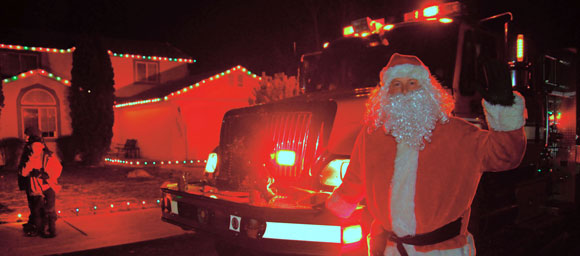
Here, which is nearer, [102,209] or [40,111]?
[102,209]

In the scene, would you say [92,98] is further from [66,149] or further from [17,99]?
[17,99]

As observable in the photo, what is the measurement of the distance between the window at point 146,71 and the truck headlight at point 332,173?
20.9 m

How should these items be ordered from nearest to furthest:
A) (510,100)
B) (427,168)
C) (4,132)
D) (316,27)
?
(510,100)
(427,168)
(4,132)
(316,27)

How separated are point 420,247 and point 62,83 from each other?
19694 millimetres

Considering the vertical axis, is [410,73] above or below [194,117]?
below

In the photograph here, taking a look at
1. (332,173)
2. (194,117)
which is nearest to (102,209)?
(332,173)

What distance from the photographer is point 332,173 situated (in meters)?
3.51

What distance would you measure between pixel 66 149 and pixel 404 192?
60.4 ft

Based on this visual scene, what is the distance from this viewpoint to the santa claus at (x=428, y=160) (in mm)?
2014

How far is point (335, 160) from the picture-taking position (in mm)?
3516

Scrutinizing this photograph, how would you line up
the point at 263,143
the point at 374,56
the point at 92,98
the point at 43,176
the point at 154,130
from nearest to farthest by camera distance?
the point at 263,143
the point at 374,56
the point at 43,176
the point at 92,98
the point at 154,130

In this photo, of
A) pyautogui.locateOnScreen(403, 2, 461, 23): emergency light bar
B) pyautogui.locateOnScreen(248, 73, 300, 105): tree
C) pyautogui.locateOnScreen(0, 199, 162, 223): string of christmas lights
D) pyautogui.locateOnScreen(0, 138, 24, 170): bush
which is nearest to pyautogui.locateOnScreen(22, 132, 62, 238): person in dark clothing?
pyautogui.locateOnScreen(0, 199, 162, 223): string of christmas lights

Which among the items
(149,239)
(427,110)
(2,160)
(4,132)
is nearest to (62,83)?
(4,132)

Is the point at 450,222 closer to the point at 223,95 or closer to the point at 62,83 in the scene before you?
the point at 223,95
